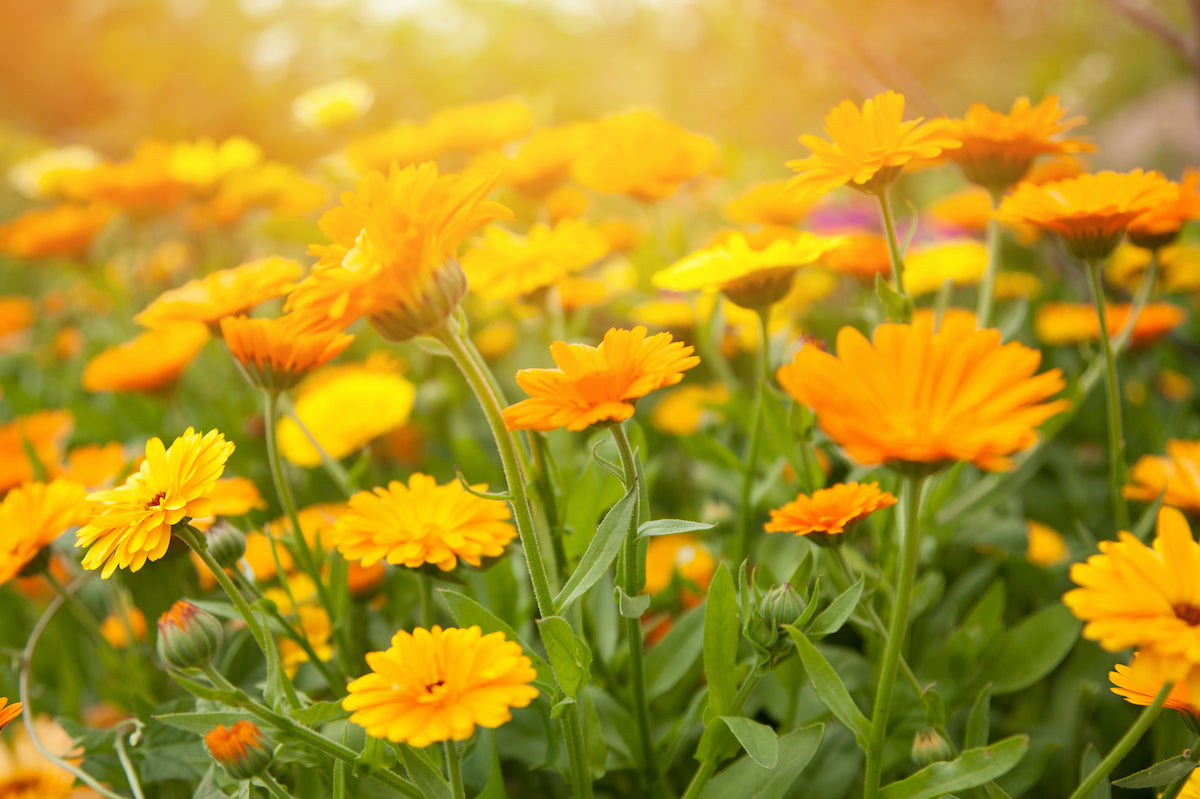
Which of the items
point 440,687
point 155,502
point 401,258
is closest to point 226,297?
point 155,502

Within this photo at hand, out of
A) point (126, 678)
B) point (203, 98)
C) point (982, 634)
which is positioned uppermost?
point (203, 98)

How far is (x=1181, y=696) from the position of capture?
1.75 feet

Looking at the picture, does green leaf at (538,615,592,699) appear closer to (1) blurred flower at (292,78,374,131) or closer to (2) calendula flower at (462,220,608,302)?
(2) calendula flower at (462,220,608,302)

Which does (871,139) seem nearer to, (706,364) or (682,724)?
(682,724)

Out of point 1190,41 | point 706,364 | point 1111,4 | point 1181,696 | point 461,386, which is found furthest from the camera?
point 706,364

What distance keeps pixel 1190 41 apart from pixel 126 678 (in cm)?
164

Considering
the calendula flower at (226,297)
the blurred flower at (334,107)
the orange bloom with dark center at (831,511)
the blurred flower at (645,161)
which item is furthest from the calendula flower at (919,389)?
the blurred flower at (334,107)

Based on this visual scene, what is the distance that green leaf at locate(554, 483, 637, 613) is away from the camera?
0.58 meters

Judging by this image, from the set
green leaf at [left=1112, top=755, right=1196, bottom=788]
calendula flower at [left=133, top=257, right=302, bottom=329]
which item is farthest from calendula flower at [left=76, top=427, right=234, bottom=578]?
green leaf at [left=1112, top=755, right=1196, bottom=788]

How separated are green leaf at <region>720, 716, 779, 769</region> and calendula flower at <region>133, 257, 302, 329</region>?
0.50 meters

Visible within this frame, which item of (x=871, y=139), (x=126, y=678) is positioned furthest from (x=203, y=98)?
(x=871, y=139)

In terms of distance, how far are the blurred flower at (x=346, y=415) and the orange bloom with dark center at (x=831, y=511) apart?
58cm

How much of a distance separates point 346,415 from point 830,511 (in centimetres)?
68

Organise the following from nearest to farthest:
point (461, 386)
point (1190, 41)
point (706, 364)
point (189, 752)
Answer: point (189, 752) < point (1190, 41) < point (461, 386) < point (706, 364)
